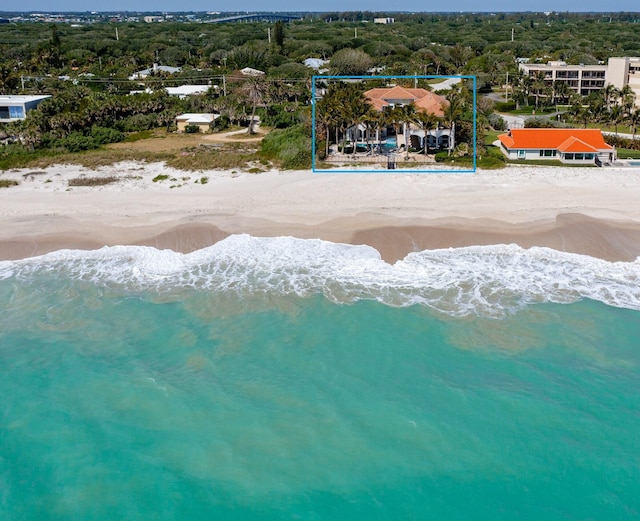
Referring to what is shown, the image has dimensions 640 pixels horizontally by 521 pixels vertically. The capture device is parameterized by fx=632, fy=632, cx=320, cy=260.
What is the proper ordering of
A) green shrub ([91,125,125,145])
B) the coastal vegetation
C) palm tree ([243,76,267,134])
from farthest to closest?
palm tree ([243,76,267,134])
green shrub ([91,125,125,145])
the coastal vegetation

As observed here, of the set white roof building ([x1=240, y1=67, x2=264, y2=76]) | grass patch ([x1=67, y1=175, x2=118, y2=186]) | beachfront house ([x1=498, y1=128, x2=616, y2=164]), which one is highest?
white roof building ([x1=240, y1=67, x2=264, y2=76])

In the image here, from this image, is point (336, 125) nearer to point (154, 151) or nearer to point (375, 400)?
point (154, 151)

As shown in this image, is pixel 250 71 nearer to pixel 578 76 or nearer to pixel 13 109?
pixel 13 109

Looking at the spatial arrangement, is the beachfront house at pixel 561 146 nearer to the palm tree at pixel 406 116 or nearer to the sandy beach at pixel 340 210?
the sandy beach at pixel 340 210

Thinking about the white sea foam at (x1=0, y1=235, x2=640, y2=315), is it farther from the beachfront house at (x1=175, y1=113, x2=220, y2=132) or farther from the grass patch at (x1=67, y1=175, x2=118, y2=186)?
the beachfront house at (x1=175, y1=113, x2=220, y2=132)

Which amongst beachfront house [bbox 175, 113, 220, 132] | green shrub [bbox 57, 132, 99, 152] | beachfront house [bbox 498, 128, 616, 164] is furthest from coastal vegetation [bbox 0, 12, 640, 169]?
beachfront house [bbox 498, 128, 616, 164]

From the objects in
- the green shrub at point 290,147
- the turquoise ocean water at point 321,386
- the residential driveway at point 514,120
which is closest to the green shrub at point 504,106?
the residential driveway at point 514,120

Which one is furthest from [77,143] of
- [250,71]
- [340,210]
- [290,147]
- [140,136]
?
[250,71]
